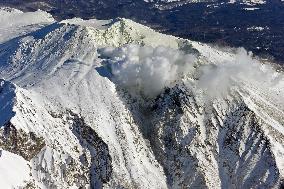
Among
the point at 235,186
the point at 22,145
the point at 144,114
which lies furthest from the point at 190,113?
the point at 22,145

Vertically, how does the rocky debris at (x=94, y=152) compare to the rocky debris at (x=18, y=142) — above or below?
below

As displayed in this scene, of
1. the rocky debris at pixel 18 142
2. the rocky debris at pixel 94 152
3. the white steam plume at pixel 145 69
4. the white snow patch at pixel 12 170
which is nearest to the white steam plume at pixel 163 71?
the white steam plume at pixel 145 69

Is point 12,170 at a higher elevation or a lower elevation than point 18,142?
lower

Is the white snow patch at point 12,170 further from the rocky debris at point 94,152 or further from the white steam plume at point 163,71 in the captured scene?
the white steam plume at point 163,71

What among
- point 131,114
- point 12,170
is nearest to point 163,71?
point 131,114

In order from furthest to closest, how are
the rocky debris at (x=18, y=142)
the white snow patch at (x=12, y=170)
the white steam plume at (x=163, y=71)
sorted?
the white steam plume at (x=163, y=71) → the rocky debris at (x=18, y=142) → the white snow patch at (x=12, y=170)

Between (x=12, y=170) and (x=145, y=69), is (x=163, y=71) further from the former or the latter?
(x=12, y=170)

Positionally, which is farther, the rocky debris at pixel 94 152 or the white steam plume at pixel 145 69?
the white steam plume at pixel 145 69

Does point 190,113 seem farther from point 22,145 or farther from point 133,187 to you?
point 22,145

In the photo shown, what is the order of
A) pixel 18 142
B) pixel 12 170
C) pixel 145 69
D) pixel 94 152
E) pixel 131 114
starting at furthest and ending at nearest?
pixel 145 69 < pixel 131 114 < pixel 94 152 < pixel 18 142 < pixel 12 170

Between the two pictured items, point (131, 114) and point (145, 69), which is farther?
point (145, 69)
